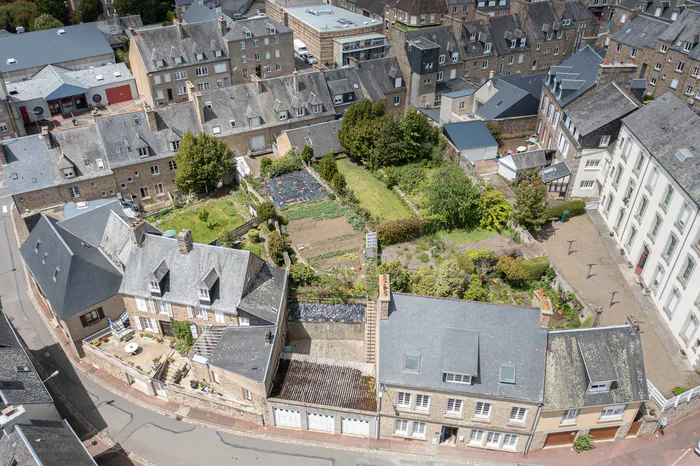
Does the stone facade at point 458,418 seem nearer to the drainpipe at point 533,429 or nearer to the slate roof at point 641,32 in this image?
the drainpipe at point 533,429

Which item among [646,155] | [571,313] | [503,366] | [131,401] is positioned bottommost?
[131,401]

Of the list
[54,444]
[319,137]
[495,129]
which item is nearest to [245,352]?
[54,444]

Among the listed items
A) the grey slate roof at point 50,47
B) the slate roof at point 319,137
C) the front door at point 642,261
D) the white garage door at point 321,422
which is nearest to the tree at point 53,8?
the grey slate roof at point 50,47

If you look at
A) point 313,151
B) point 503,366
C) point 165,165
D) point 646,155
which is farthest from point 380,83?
point 503,366

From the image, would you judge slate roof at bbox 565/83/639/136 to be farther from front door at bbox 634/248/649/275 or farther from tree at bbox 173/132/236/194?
tree at bbox 173/132/236/194

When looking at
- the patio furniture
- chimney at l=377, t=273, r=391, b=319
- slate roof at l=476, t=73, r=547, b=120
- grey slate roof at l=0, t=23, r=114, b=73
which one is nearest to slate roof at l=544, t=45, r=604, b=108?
slate roof at l=476, t=73, r=547, b=120

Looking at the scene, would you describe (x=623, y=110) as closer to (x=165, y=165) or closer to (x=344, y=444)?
(x=344, y=444)

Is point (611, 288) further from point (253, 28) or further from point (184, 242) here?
point (253, 28)
